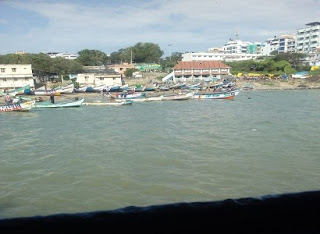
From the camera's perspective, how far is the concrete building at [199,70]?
1868 inches

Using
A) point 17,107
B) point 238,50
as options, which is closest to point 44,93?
point 17,107

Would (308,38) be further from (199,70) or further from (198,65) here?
(199,70)

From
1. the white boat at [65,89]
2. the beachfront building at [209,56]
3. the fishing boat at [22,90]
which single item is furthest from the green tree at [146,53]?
the fishing boat at [22,90]

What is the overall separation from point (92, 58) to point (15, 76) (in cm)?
2172

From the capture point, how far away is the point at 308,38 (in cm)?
6950

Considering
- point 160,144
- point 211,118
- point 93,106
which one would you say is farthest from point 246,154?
point 93,106

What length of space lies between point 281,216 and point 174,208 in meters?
0.44

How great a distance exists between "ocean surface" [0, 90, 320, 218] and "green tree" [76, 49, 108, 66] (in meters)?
39.6

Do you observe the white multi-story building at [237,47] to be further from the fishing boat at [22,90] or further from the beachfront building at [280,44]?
the fishing boat at [22,90]

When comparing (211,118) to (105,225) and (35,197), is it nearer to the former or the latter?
(35,197)

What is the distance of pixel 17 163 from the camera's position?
943 centimetres

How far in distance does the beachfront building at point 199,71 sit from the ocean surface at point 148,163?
103 feet

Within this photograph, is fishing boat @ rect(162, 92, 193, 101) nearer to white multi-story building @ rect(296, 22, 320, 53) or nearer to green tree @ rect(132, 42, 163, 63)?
green tree @ rect(132, 42, 163, 63)

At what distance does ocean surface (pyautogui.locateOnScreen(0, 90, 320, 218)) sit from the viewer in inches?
267
